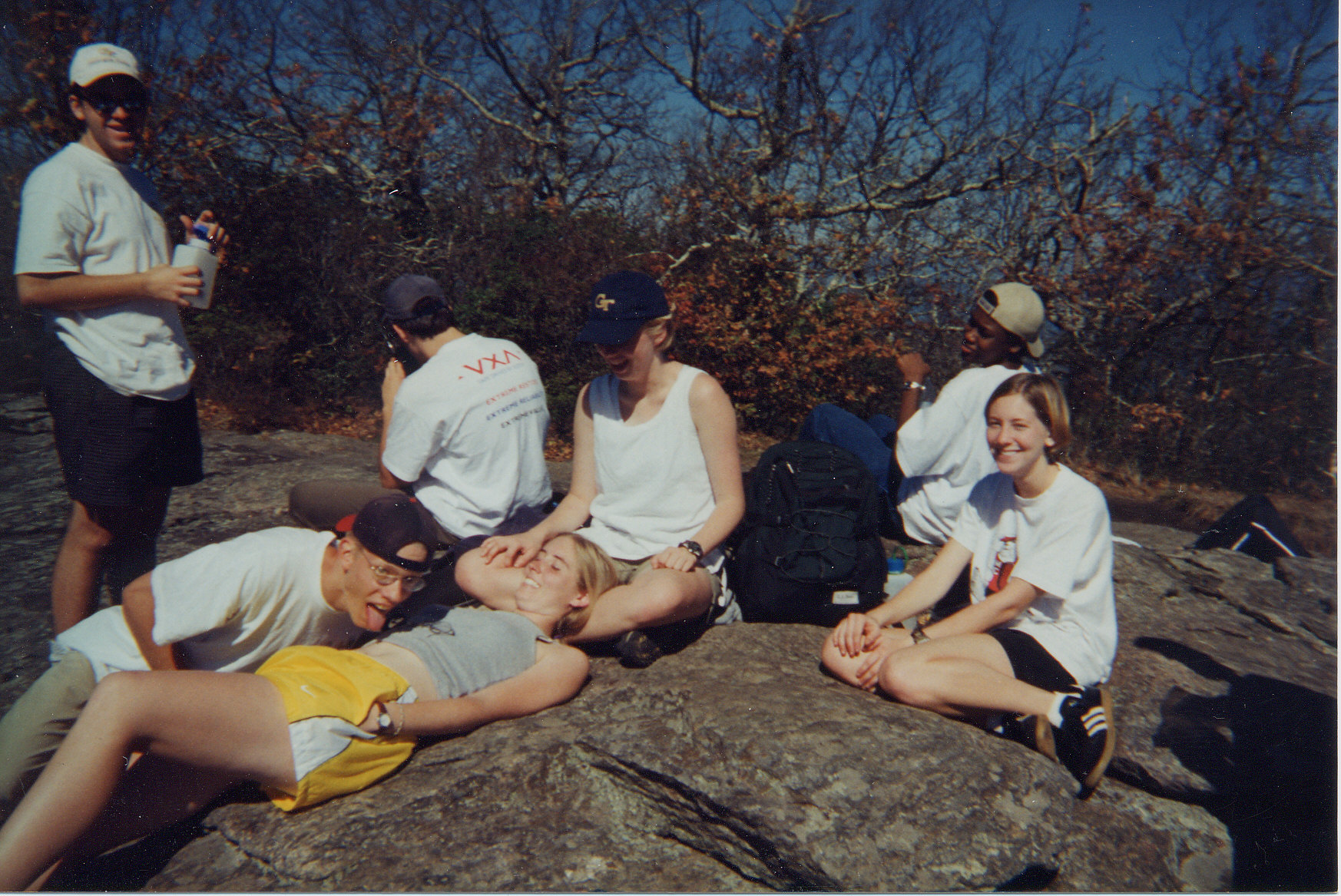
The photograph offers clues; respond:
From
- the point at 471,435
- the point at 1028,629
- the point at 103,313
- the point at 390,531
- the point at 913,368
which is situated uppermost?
the point at 103,313

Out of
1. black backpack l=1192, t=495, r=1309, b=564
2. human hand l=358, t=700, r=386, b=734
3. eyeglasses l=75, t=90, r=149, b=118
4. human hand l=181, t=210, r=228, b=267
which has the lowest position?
black backpack l=1192, t=495, r=1309, b=564

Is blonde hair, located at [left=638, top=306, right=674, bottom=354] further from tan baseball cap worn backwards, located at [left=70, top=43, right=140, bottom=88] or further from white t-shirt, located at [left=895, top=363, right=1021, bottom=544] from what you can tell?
tan baseball cap worn backwards, located at [left=70, top=43, right=140, bottom=88]

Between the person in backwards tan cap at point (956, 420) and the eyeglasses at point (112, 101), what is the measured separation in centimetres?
284

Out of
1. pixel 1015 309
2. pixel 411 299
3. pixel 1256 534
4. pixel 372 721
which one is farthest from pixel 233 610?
pixel 1256 534

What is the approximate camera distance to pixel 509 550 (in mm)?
2551

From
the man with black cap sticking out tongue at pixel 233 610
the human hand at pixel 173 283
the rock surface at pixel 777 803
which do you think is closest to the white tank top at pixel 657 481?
the rock surface at pixel 777 803

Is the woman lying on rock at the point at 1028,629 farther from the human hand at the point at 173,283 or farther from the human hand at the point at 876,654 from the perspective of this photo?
the human hand at the point at 173,283

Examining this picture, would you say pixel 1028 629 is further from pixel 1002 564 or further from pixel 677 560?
pixel 677 560

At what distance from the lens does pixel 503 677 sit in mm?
2137

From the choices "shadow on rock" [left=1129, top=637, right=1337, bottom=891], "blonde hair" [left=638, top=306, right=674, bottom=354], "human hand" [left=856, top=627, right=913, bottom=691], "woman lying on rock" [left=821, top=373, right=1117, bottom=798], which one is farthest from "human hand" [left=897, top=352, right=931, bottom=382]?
"shadow on rock" [left=1129, top=637, right=1337, bottom=891]

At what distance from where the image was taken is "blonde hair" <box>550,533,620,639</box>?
7.93 ft

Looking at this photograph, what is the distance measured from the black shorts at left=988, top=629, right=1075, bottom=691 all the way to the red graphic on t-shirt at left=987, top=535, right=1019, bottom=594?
0.22m

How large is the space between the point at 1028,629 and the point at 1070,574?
22 centimetres

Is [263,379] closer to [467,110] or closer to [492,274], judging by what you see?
[492,274]
